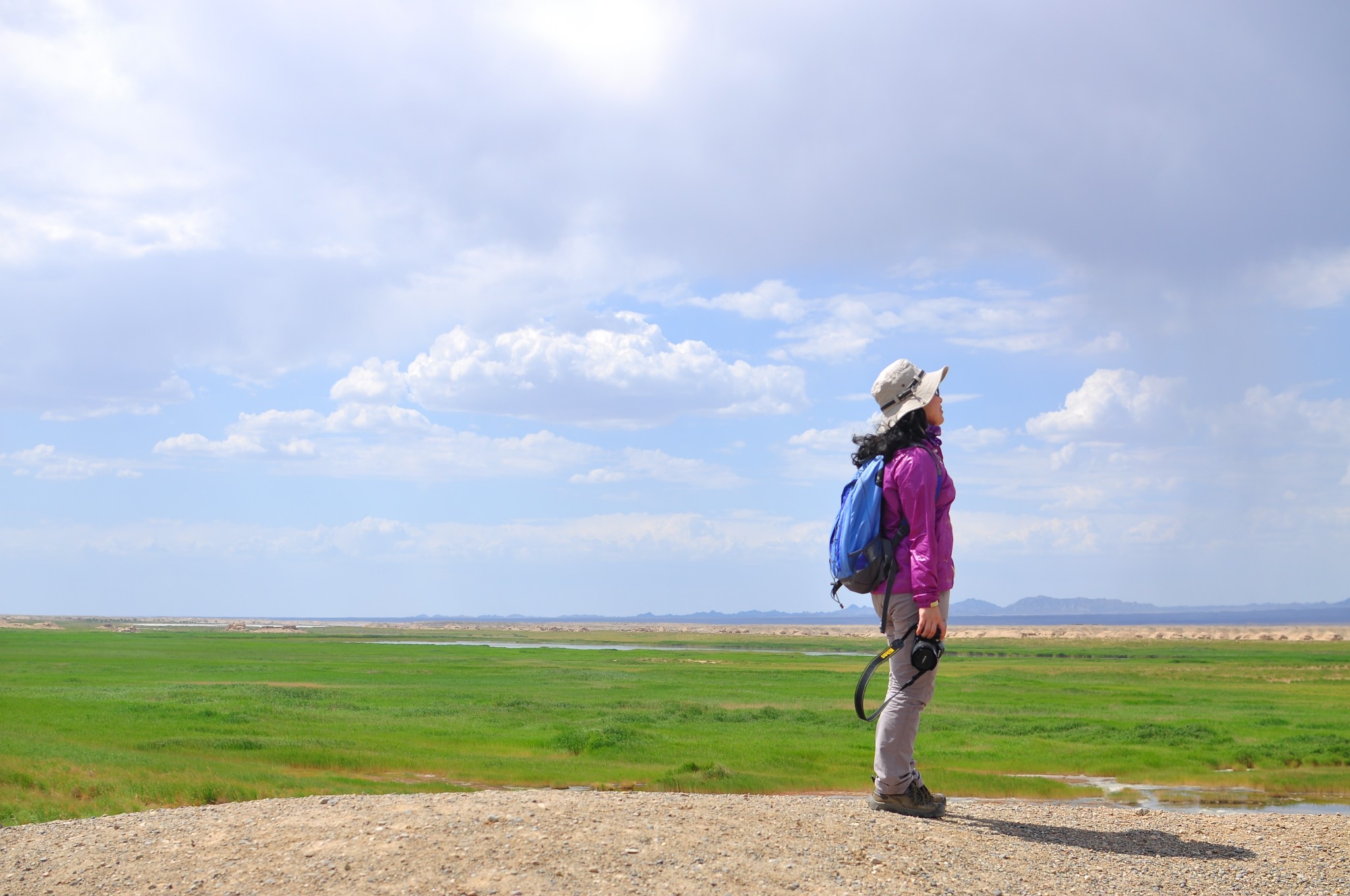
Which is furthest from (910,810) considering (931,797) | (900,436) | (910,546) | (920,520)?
(900,436)

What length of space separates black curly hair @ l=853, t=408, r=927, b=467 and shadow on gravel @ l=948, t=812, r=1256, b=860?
10.3 ft

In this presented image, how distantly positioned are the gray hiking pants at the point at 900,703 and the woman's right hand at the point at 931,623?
0.79 ft

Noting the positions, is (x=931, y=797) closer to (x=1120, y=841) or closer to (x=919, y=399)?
(x=1120, y=841)

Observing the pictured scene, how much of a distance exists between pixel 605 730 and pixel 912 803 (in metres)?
16.3

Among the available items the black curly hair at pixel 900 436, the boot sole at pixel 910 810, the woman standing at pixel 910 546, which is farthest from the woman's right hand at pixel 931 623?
the boot sole at pixel 910 810

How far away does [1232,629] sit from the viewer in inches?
6220

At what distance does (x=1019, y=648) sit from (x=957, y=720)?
64.7 metres

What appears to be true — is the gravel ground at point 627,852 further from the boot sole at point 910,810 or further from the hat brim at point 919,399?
the hat brim at point 919,399

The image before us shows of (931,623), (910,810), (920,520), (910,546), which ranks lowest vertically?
(910,810)

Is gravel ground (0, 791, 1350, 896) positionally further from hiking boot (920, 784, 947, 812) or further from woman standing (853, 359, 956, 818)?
woman standing (853, 359, 956, 818)

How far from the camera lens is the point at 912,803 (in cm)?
791

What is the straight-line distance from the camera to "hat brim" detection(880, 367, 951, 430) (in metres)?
7.90

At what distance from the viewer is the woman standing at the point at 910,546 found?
741 cm

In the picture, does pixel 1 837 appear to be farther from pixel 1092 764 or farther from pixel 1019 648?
pixel 1019 648
